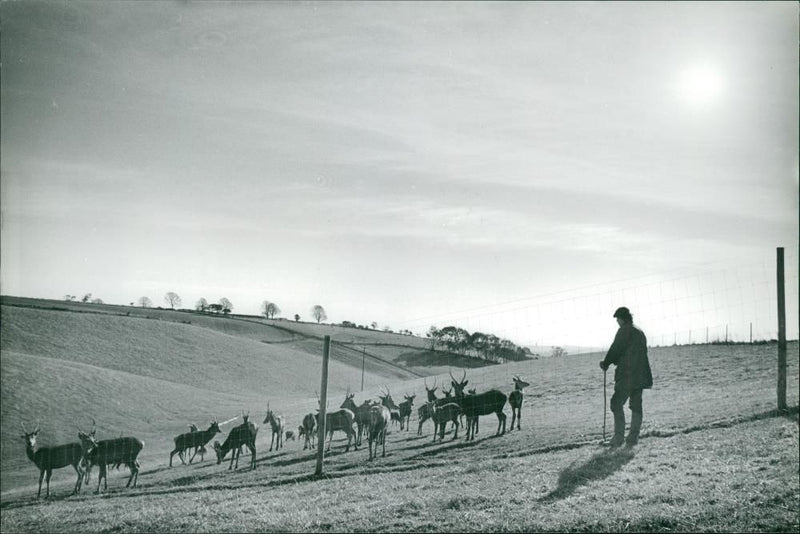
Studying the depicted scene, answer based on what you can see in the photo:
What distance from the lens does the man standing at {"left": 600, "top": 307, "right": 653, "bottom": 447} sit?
39.2 feet

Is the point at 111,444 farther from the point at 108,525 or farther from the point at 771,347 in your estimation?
the point at 771,347

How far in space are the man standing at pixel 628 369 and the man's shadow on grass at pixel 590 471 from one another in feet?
2.11

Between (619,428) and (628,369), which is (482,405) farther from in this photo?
(628,369)

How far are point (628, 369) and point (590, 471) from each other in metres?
2.60

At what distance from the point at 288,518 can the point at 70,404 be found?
33.8 m

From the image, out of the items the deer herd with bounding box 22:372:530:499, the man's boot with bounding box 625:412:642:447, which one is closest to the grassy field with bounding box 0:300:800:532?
the man's boot with bounding box 625:412:642:447

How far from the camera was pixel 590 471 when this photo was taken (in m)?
10.4

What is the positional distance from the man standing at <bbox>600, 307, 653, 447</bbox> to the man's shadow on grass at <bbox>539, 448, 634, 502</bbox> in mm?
644

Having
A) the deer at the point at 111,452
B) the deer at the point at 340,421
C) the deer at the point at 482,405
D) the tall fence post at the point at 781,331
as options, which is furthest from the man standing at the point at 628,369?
the deer at the point at 111,452

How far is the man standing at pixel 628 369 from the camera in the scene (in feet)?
39.2

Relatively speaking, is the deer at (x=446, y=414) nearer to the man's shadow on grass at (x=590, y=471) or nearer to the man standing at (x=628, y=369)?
the man standing at (x=628, y=369)

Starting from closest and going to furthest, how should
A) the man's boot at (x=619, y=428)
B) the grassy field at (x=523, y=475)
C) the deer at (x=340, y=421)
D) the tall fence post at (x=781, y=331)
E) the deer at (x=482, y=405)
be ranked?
1. the grassy field at (x=523, y=475)
2. the man's boot at (x=619, y=428)
3. the tall fence post at (x=781, y=331)
4. the deer at (x=482, y=405)
5. the deer at (x=340, y=421)

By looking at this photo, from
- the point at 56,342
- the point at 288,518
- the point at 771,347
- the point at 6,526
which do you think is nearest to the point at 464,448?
the point at 288,518

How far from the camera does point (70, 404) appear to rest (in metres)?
37.5
